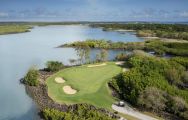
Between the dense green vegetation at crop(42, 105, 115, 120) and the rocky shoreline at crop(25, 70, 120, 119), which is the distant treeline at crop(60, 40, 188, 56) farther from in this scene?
the dense green vegetation at crop(42, 105, 115, 120)

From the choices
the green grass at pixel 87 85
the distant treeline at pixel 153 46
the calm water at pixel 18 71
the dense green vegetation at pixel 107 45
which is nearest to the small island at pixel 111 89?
the green grass at pixel 87 85

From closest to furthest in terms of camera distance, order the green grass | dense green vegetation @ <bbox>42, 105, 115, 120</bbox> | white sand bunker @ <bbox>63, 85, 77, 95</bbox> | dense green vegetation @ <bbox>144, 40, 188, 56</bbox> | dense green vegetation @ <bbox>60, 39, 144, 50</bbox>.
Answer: dense green vegetation @ <bbox>42, 105, 115, 120</bbox>, the green grass, white sand bunker @ <bbox>63, 85, 77, 95</bbox>, dense green vegetation @ <bbox>144, 40, 188, 56</bbox>, dense green vegetation @ <bbox>60, 39, 144, 50</bbox>

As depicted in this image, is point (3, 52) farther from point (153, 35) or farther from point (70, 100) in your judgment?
point (153, 35)

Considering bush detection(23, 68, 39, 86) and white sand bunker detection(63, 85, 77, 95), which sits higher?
bush detection(23, 68, 39, 86)

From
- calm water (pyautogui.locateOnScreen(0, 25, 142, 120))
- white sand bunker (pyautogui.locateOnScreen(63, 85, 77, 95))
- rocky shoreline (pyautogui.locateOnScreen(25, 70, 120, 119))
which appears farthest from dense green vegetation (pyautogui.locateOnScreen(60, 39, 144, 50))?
white sand bunker (pyautogui.locateOnScreen(63, 85, 77, 95))

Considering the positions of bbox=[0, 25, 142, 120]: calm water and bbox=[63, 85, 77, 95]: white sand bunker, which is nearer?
bbox=[0, 25, 142, 120]: calm water

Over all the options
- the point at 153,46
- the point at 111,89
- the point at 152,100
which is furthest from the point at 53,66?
the point at 153,46

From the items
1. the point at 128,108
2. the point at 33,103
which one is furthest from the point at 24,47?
the point at 128,108

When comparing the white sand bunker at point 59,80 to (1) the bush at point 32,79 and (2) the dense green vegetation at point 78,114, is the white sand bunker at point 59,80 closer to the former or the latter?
(1) the bush at point 32,79

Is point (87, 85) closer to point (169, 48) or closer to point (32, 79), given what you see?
point (32, 79)
